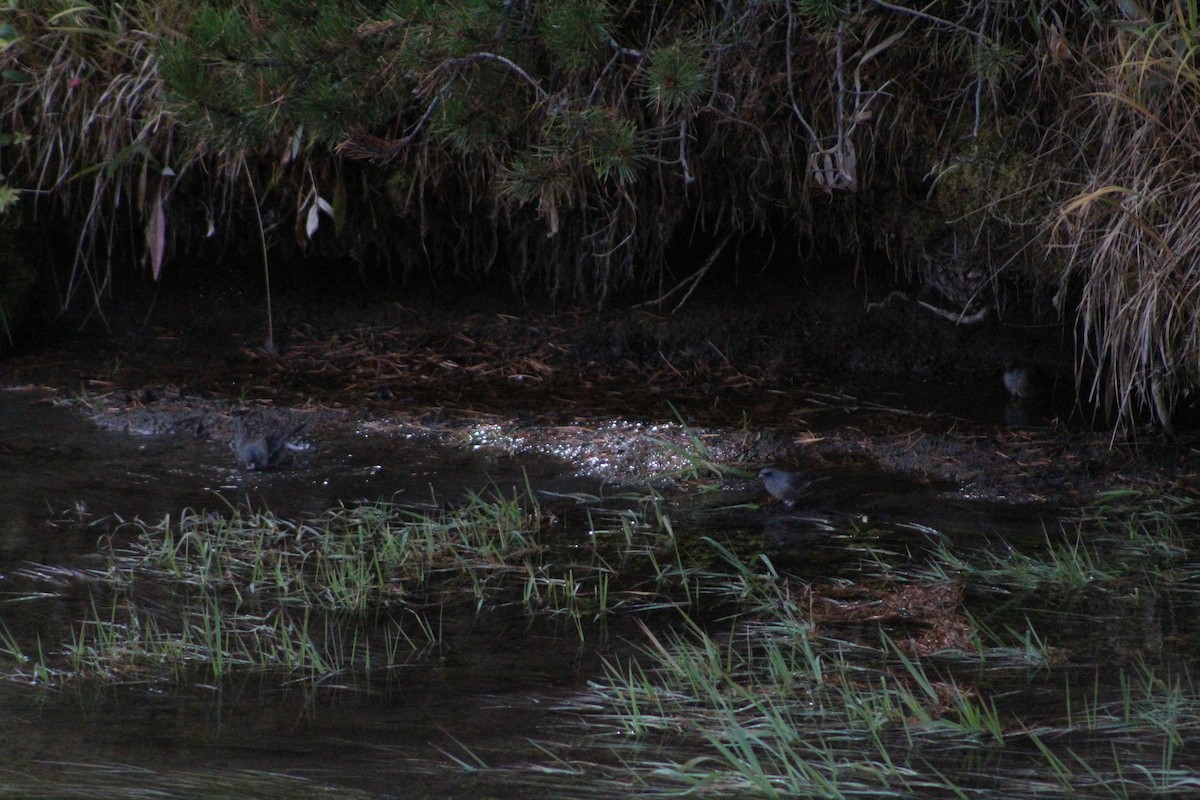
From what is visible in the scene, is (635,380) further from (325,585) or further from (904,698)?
(904,698)

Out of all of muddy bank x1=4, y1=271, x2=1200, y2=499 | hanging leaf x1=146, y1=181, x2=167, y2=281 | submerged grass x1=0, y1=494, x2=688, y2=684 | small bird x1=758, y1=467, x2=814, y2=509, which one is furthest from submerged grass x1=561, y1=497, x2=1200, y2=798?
hanging leaf x1=146, y1=181, x2=167, y2=281

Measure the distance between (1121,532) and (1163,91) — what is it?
1.36 m

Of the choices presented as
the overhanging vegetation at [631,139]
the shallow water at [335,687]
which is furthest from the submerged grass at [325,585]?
the overhanging vegetation at [631,139]

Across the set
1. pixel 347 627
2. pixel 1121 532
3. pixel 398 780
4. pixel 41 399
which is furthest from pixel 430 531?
pixel 41 399

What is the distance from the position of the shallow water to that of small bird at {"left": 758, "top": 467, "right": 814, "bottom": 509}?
7 centimetres

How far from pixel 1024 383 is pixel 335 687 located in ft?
11.0

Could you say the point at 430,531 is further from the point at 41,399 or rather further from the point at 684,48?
the point at 41,399

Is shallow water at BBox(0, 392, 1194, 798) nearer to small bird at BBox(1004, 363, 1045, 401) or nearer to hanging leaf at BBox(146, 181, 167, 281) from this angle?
hanging leaf at BBox(146, 181, 167, 281)

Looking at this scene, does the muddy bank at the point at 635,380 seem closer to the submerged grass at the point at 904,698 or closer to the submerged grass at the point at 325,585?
the submerged grass at the point at 325,585

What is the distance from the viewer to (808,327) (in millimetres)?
5531

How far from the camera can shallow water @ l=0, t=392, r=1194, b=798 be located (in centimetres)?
193

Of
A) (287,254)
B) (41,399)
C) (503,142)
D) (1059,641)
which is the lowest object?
(1059,641)

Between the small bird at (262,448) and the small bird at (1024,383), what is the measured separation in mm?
2846

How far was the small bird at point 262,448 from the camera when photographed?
4.05 m
